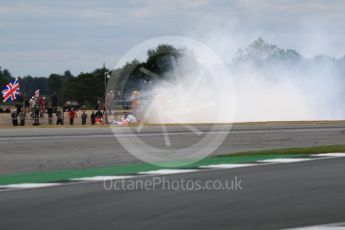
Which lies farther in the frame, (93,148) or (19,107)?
(19,107)

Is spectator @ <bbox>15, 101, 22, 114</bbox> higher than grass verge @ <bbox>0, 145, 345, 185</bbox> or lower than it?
higher

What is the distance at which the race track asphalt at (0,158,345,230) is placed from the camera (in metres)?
7.45

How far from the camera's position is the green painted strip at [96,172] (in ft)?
40.4

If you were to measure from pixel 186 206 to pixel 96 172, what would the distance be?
16.8 ft

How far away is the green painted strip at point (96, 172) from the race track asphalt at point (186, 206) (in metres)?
1.55

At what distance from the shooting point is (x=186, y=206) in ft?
27.8

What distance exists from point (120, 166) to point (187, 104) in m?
26.8

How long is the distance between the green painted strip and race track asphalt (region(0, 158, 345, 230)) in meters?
1.55

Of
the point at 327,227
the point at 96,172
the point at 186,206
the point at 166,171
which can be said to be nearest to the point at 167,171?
the point at 166,171

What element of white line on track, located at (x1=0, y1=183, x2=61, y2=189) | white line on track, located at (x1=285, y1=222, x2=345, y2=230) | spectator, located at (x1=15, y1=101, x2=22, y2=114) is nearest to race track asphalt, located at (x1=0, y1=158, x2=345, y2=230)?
white line on track, located at (x1=285, y1=222, x2=345, y2=230)

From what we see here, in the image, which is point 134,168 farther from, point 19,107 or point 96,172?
point 19,107

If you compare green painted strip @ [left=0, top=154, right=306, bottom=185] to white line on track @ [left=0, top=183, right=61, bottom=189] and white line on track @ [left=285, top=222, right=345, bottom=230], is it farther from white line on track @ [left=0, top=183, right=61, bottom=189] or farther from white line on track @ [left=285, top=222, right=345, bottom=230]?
white line on track @ [left=285, top=222, right=345, bottom=230]

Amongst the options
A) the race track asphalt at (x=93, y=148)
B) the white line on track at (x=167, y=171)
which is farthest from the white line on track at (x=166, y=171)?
the race track asphalt at (x=93, y=148)

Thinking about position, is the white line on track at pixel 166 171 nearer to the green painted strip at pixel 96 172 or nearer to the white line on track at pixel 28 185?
the green painted strip at pixel 96 172
